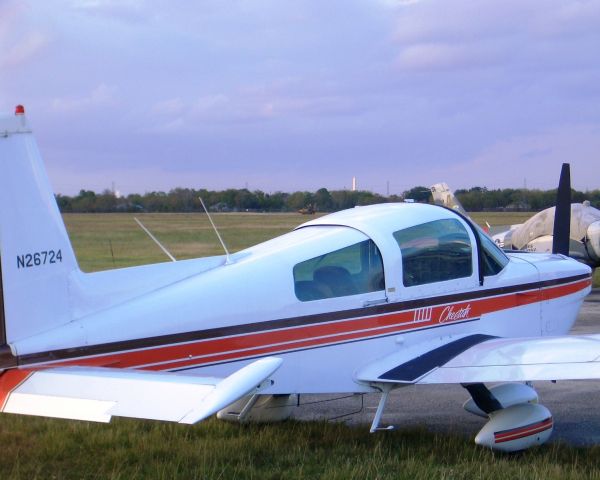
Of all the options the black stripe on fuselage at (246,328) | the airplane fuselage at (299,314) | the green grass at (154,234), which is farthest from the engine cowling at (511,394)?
the green grass at (154,234)

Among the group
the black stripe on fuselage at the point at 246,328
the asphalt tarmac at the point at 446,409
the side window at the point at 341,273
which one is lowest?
the asphalt tarmac at the point at 446,409

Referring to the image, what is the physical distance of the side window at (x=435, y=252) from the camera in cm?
624

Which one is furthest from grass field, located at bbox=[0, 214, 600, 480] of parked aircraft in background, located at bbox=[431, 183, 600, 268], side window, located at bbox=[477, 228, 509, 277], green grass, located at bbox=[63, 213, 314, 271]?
green grass, located at bbox=[63, 213, 314, 271]

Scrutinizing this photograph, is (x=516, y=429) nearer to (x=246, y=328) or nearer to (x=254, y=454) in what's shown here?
(x=254, y=454)

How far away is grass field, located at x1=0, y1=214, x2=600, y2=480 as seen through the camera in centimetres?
542

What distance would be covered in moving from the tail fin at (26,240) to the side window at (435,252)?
2.64 metres

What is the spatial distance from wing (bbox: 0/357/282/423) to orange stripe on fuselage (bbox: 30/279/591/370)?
0.30 metres

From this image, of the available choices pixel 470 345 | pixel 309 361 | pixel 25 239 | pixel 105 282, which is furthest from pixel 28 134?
pixel 470 345

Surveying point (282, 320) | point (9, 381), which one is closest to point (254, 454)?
point (282, 320)

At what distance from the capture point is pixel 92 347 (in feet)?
16.2

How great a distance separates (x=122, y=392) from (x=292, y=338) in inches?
63.8

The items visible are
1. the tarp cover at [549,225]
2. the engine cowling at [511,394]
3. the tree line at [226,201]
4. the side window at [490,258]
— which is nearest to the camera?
the engine cowling at [511,394]

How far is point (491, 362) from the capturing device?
5.86 metres

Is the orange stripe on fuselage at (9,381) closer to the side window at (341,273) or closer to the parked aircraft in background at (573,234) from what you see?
the side window at (341,273)
